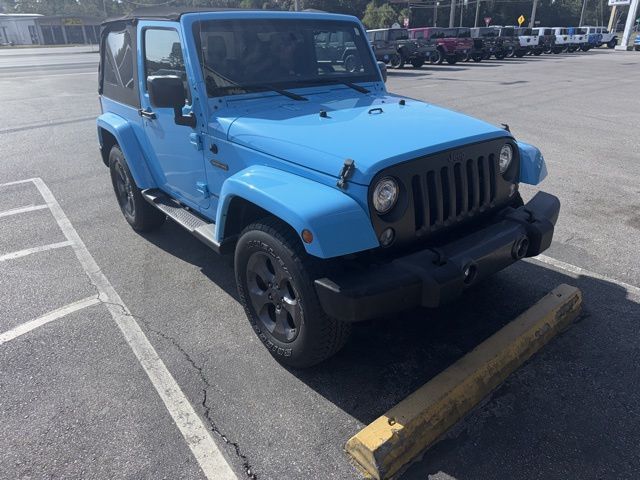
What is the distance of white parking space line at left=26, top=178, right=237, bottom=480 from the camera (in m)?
2.45

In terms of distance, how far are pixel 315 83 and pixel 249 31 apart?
2.02 ft

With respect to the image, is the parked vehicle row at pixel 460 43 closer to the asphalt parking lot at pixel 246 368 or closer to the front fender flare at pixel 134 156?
the asphalt parking lot at pixel 246 368

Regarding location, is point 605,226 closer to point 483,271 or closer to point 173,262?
point 483,271

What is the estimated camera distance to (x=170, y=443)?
8.41 feet

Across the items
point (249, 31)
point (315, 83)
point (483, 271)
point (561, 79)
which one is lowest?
point (561, 79)

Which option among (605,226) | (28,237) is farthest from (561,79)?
(28,237)

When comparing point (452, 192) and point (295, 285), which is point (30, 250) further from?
point (452, 192)

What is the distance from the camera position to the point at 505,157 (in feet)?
10.6

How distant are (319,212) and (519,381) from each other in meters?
1.59

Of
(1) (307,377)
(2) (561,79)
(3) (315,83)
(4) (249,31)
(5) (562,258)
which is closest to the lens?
(1) (307,377)

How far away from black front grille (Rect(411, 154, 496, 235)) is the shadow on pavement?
88 cm

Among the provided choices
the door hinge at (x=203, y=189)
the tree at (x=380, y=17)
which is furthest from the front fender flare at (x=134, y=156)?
the tree at (x=380, y=17)

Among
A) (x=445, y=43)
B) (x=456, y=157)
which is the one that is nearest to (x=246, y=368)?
(x=456, y=157)

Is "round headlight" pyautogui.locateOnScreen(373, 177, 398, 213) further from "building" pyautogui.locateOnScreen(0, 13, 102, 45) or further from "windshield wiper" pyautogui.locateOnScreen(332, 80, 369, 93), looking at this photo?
"building" pyautogui.locateOnScreen(0, 13, 102, 45)
